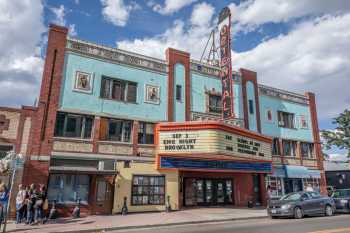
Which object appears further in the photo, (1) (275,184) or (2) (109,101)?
(1) (275,184)

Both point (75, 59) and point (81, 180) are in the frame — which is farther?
point (75, 59)

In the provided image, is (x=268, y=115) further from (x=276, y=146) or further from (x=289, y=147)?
(x=289, y=147)

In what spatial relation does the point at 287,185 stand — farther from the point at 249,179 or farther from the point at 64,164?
the point at 64,164

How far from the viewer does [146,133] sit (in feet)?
67.2

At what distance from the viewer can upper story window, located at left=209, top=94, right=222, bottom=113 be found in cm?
2373

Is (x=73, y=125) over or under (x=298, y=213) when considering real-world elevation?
over

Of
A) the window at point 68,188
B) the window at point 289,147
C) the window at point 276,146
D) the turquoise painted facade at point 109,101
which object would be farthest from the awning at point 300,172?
the window at point 68,188

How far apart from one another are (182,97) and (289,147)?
44.2 ft

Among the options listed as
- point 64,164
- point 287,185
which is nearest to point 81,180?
point 64,164

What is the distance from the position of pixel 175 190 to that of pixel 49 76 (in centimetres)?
1155

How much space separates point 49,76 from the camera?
1772 centimetres

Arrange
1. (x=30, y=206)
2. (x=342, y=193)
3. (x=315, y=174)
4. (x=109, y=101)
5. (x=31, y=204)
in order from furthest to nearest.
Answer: (x=315, y=174) → (x=342, y=193) → (x=109, y=101) → (x=31, y=204) → (x=30, y=206)

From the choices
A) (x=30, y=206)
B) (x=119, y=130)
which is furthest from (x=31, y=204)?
(x=119, y=130)

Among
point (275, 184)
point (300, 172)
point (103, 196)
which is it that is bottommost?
point (103, 196)
